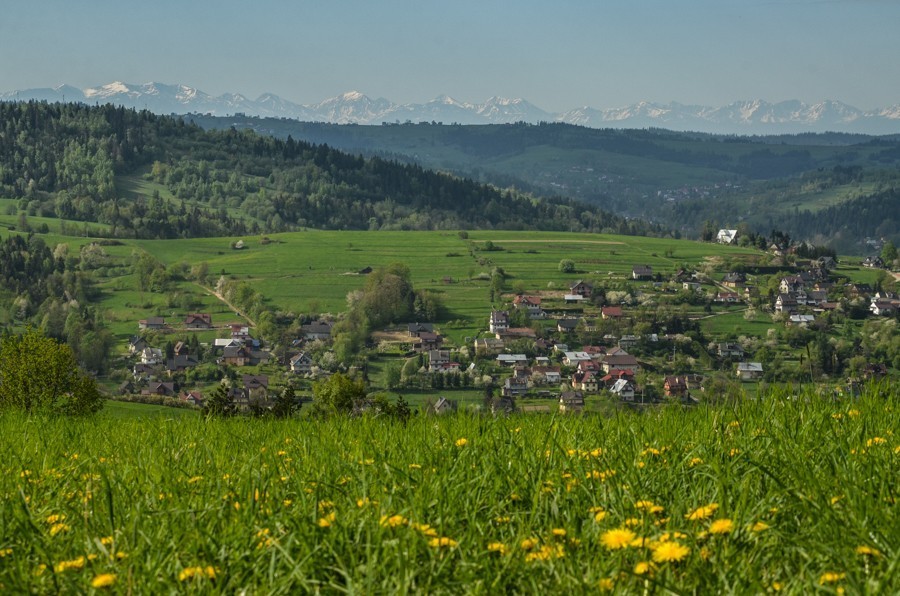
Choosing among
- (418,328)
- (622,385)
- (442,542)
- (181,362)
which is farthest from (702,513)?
(418,328)

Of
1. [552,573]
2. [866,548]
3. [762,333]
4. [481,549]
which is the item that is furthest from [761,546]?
[762,333]

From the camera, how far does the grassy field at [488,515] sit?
3.42m

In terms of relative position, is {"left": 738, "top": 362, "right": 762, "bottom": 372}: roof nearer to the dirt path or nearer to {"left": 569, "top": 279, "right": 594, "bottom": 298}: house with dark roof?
{"left": 569, "top": 279, "right": 594, "bottom": 298}: house with dark roof

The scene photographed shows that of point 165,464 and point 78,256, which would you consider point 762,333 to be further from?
point 165,464

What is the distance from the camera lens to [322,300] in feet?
479

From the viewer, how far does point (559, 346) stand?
131m

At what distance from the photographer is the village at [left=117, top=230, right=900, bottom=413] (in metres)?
109

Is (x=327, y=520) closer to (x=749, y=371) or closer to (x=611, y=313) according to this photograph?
(x=749, y=371)

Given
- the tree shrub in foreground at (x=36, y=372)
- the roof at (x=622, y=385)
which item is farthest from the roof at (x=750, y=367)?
the tree shrub in foreground at (x=36, y=372)

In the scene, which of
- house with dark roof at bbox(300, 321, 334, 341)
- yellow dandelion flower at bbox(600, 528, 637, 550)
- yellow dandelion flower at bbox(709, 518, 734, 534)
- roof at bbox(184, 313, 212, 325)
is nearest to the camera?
yellow dandelion flower at bbox(600, 528, 637, 550)

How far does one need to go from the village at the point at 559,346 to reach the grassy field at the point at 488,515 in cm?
9025

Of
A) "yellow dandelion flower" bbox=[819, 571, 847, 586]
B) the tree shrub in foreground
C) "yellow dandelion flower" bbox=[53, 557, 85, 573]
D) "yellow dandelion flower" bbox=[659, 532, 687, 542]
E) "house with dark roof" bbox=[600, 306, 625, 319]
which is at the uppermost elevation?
"yellow dandelion flower" bbox=[819, 571, 847, 586]

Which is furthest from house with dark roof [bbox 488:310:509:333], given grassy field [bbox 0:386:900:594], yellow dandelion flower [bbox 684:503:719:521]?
yellow dandelion flower [bbox 684:503:719:521]

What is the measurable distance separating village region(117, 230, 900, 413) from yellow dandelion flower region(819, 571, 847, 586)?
92347 millimetres
